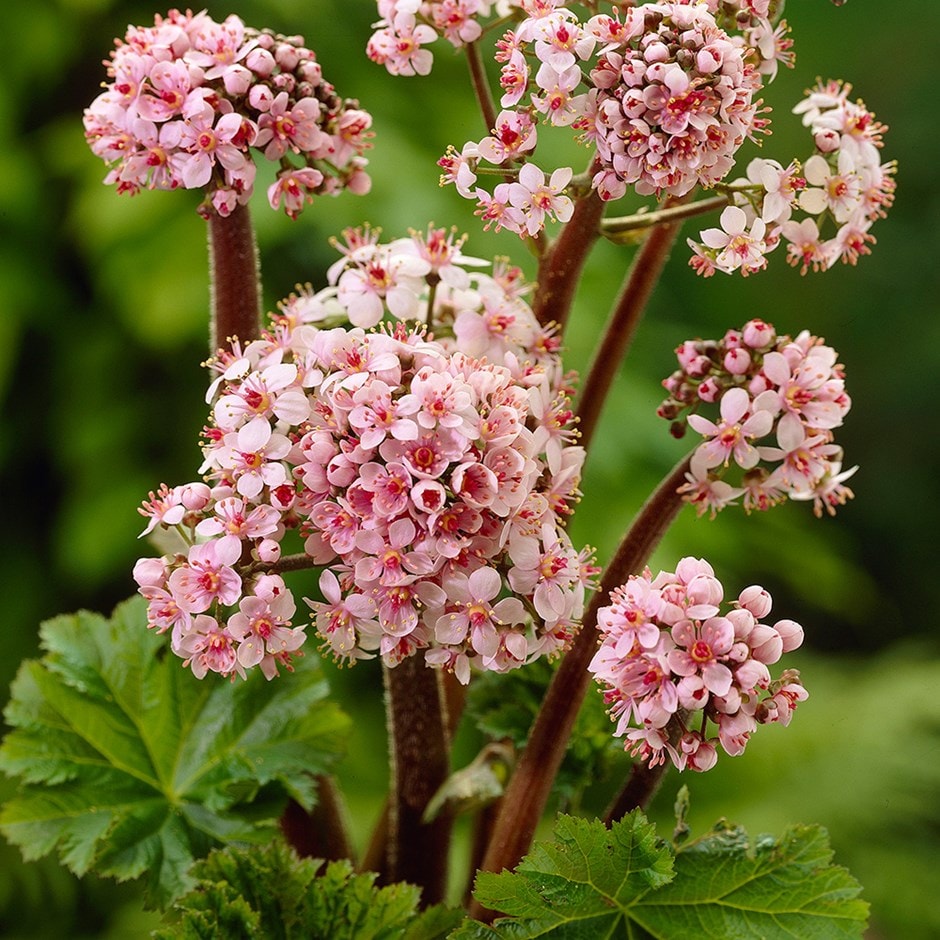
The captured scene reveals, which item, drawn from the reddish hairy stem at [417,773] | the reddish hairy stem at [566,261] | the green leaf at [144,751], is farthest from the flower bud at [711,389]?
the green leaf at [144,751]

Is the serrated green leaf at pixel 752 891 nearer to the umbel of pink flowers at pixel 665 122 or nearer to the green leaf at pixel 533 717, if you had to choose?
the green leaf at pixel 533 717

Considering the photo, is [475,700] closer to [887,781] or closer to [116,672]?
[116,672]

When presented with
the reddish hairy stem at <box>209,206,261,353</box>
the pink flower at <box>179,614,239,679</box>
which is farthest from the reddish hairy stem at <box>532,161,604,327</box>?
the pink flower at <box>179,614,239,679</box>

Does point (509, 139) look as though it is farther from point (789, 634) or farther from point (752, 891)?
point (752, 891)

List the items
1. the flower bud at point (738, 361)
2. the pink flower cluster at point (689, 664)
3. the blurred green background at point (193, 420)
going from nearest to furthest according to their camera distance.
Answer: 1. the pink flower cluster at point (689, 664)
2. the flower bud at point (738, 361)
3. the blurred green background at point (193, 420)

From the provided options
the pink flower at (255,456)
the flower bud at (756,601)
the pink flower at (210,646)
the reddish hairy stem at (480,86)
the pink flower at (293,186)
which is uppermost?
the reddish hairy stem at (480,86)

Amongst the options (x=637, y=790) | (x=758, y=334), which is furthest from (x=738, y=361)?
(x=637, y=790)
